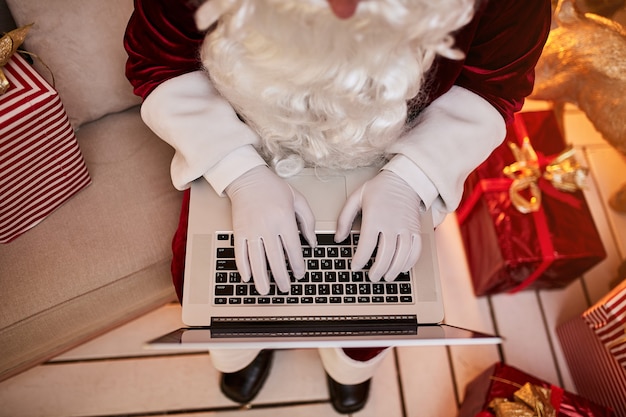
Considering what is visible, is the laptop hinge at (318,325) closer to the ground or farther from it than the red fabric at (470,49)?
closer to the ground

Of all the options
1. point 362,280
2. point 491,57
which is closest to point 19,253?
point 362,280

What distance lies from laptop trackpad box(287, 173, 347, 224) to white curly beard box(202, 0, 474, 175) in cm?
4

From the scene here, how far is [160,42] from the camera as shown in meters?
0.81

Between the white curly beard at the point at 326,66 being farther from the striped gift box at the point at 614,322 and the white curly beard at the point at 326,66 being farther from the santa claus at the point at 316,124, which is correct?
the striped gift box at the point at 614,322

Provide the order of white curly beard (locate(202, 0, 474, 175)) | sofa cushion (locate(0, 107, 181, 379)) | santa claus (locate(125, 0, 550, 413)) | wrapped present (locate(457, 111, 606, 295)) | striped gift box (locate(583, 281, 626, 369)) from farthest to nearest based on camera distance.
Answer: wrapped present (locate(457, 111, 606, 295))
striped gift box (locate(583, 281, 626, 369))
sofa cushion (locate(0, 107, 181, 379))
santa claus (locate(125, 0, 550, 413))
white curly beard (locate(202, 0, 474, 175))

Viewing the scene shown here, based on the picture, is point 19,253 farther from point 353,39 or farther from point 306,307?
point 353,39

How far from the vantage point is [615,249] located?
1.47 meters

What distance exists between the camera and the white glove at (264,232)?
31.5 inches

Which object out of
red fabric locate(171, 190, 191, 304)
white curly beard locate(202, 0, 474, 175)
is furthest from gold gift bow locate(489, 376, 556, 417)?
red fabric locate(171, 190, 191, 304)

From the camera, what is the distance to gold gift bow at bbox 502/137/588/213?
4.03 feet

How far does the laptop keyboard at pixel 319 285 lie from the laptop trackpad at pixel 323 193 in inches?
2.5

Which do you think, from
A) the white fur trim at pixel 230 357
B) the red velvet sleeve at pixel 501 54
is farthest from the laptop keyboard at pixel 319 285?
the red velvet sleeve at pixel 501 54

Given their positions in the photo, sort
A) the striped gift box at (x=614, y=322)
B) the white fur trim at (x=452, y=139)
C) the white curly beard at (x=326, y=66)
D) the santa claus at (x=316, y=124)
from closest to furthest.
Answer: the white curly beard at (x=326, y=66) → the santa claus at (x=316, y=124) → the white fur trim at (x=452, y=139) → the striped gift box at (x=614, y=322)

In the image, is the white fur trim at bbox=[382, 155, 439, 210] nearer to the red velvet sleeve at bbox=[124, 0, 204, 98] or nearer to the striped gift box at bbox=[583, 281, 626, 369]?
the red velvet sleeve at bbox=[124, 0, 204, 98]
